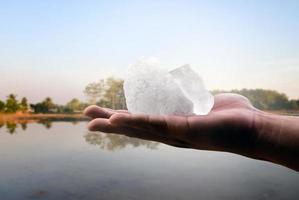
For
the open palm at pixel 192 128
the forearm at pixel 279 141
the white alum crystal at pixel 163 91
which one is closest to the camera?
the open palm at pixel 192 128

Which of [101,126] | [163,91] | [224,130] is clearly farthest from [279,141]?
[101,126]

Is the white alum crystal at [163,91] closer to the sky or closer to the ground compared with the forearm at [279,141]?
closer to the sky

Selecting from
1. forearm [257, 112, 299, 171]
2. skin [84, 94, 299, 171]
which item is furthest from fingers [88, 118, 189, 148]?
forearm [257, 112, 299, 171]

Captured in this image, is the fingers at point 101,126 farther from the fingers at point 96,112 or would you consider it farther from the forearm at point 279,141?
the forearm at point 279,141

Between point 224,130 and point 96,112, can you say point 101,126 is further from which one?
point 224,130

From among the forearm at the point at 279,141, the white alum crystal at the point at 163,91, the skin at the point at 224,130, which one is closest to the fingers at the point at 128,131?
the skin at the point at 224,130

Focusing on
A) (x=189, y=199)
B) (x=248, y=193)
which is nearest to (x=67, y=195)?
(x=189, y=199)

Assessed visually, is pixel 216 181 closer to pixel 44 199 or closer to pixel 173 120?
pixel 44 199
